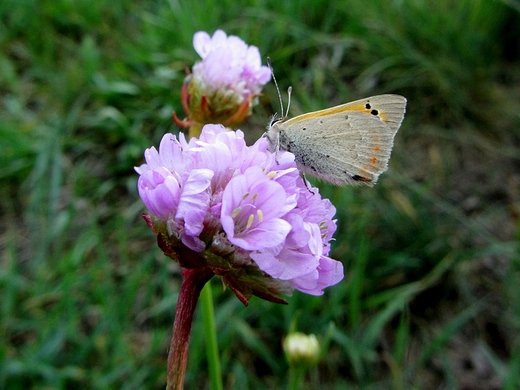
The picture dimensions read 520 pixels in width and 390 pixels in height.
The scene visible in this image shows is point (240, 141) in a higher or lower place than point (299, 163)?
higher

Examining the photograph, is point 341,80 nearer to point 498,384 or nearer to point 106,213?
point 106,213

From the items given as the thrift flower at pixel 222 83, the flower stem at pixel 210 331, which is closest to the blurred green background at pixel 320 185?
the flower stem at pixel 210 331

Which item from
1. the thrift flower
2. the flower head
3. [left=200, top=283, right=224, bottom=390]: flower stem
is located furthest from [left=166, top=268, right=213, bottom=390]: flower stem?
the thrift flower

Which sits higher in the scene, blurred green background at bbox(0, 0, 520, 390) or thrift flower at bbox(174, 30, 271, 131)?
thrift flower at bbox(174, 30, 271, 131)

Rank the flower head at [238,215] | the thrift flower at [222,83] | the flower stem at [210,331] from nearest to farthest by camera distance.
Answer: the flower head at [238,215] < the flower stem at [210,331] < the thrift flower at [222,83]

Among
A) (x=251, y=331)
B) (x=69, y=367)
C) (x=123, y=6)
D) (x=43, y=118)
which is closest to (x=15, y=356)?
(x=69, y=367)

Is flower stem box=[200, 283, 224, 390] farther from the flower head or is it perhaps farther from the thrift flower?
the thrift flower

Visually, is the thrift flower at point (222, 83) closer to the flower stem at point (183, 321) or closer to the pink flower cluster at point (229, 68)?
the pink flower cluster at point (229, 68)
